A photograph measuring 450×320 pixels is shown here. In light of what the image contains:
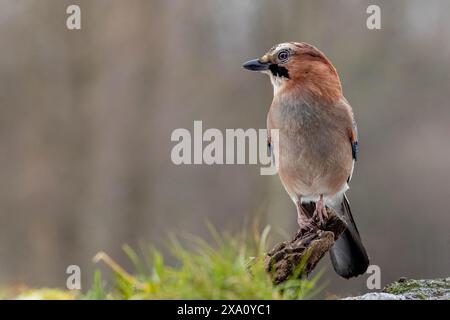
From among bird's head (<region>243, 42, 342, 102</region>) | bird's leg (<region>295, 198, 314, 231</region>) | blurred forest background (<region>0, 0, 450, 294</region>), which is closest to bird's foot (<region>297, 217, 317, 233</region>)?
bird's leg (<region>295, 198, 314, 231</region>)

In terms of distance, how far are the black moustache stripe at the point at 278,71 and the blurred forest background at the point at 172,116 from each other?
19.8ft

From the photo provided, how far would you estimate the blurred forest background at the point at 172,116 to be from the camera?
11.4m

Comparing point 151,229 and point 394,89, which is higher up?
point 394,89

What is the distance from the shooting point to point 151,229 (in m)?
12.6

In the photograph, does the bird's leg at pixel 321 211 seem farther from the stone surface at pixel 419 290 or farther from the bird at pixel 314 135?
the stone surface at pixel 419 290

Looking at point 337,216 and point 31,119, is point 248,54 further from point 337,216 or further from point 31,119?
point 337,216

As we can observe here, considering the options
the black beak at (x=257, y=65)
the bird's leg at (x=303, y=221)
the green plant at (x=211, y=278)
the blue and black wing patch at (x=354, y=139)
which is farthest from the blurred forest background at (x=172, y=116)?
the green plant at (x=211, y=278)

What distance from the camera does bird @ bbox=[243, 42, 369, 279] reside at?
5.02 metres

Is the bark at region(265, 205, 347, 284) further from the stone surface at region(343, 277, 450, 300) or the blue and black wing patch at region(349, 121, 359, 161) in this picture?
the blue and black wing patch at region(349, 121, 359, 161)

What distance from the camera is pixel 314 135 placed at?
5.05 m

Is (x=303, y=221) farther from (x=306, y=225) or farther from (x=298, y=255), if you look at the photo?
(x=298, y=255)

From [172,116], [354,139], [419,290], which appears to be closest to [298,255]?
[419,290]
